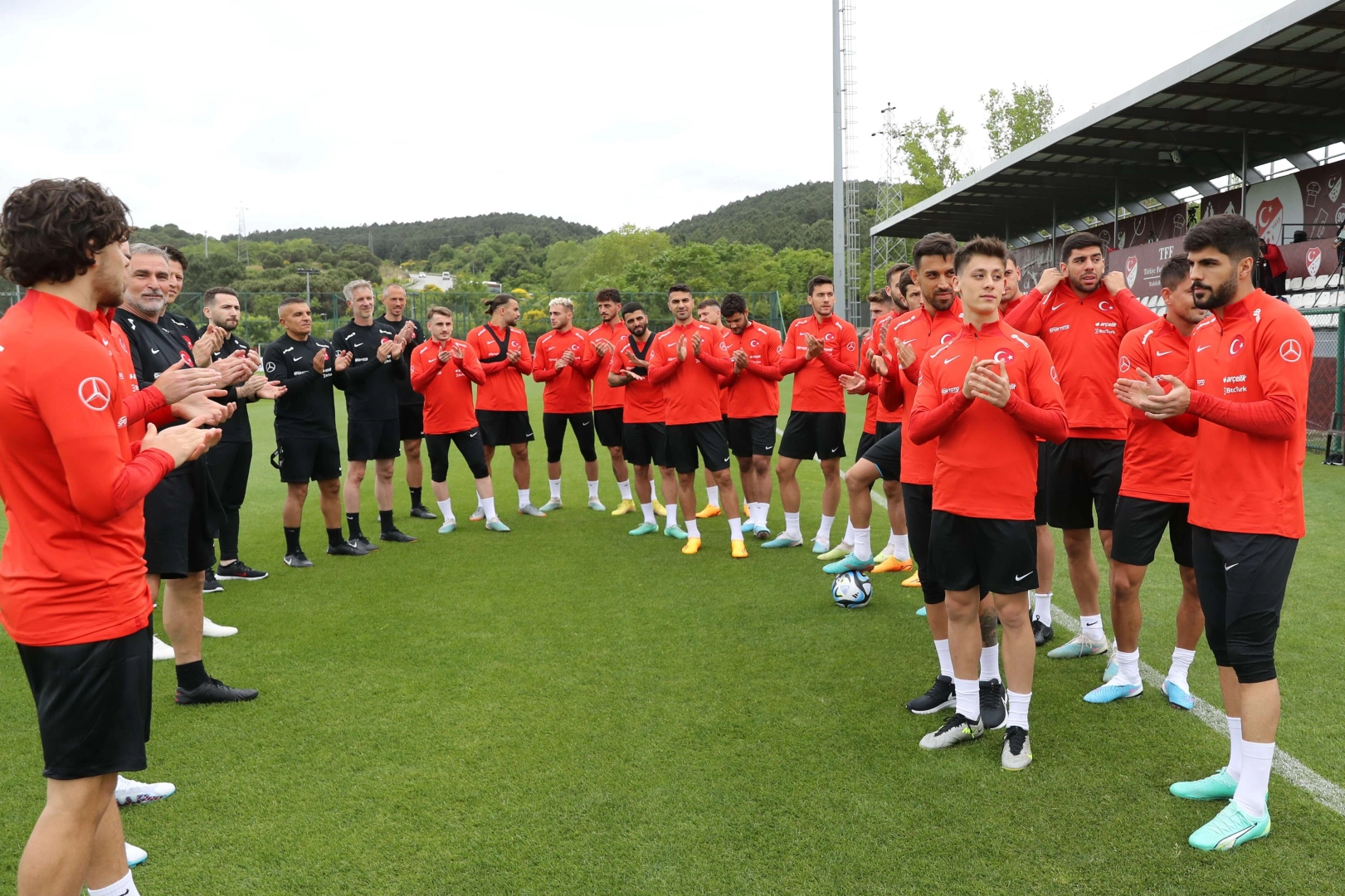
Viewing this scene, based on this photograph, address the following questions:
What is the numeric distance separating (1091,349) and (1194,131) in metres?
16.3

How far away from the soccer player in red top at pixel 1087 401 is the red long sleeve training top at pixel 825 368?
3.05 m

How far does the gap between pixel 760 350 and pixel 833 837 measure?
5.75 metres

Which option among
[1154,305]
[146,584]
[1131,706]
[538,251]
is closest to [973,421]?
[1131,706]

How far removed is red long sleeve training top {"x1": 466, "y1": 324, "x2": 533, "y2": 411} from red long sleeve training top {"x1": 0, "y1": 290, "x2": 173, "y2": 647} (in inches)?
285

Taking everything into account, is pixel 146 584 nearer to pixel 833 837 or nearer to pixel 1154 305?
pixel 833 837

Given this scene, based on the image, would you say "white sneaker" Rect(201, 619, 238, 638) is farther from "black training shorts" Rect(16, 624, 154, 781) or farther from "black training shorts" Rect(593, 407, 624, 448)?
"black training shorts" Rect(593, 407, 624, 448)

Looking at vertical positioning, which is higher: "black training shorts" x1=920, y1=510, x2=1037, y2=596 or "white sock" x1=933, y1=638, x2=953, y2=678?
"black training shorts" x1=920, y1=510, x2=1037, y2=596

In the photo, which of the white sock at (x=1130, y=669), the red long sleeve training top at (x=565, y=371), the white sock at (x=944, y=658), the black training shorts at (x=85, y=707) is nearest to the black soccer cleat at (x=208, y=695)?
the black training shorts at (x=85, y=707)

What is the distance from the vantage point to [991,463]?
12.4 feet

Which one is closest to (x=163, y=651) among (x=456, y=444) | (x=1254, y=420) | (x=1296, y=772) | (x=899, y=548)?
(x=456, y=444)

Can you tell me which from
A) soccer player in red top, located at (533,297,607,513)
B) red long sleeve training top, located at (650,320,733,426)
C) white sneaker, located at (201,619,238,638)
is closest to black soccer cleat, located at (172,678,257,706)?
white sneaker, located at (201,619,238,638)

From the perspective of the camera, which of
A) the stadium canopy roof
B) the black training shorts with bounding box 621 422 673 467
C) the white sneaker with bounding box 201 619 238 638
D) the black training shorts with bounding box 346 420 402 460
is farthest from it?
the stadium canopy roof

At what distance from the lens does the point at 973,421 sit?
3842mm

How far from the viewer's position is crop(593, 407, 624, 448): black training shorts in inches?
399
